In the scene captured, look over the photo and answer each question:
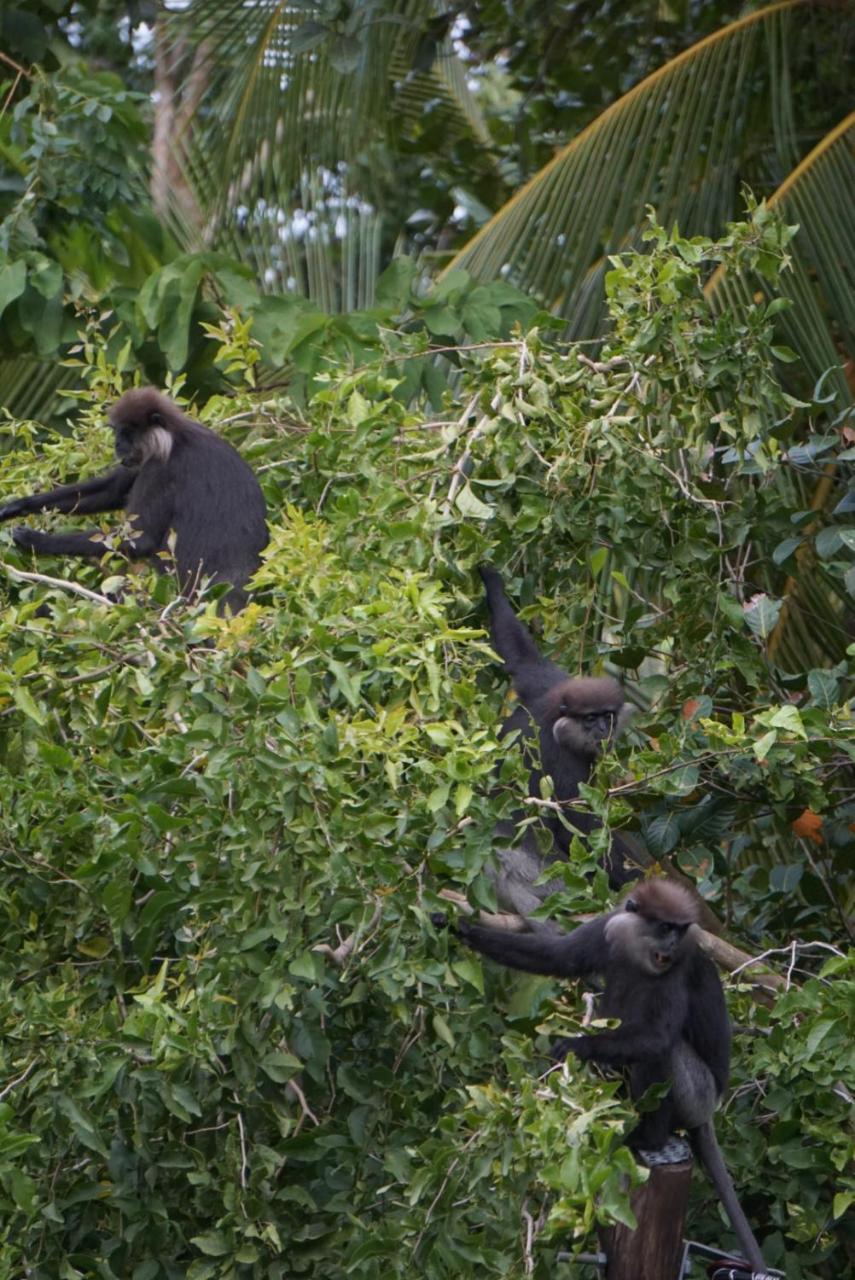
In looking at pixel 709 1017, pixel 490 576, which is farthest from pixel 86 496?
pixel 709 1017

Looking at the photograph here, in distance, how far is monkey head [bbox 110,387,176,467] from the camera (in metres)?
5.29

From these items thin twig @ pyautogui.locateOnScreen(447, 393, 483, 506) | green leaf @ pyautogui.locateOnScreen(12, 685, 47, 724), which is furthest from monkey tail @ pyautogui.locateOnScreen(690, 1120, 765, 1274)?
green leaf @ pyautogui.locateOnScreen(12, 685, 47, 724)

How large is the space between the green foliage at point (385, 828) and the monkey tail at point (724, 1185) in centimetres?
13

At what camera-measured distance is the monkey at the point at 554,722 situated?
4504 millimetres

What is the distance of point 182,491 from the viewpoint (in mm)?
5312

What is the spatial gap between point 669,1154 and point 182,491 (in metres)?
2.47

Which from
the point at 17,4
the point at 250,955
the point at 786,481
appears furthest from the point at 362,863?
the point at 17,4

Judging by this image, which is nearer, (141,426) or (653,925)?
(653,925)

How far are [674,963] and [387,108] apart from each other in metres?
4.39

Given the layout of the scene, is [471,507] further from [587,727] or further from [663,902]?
[663,902]

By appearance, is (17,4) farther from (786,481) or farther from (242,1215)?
(242,1215)

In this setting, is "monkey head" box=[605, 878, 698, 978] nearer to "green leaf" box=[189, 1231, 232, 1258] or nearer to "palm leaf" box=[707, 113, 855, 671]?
"green leaf" box=[189, 1231, 232, 1258]

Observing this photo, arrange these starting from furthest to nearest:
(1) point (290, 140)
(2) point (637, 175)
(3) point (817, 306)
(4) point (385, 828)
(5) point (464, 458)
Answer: (1) point (290, 140) → (2) point (637, 175) → (3) point (817, 306) → (5) point (464, 458) → (4) point (385, 828)

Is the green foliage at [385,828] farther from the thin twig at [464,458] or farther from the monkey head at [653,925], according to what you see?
the monkey head at [653,925]
